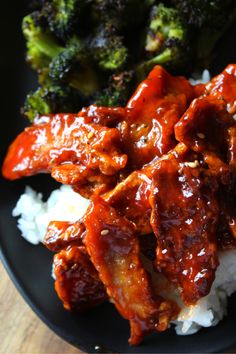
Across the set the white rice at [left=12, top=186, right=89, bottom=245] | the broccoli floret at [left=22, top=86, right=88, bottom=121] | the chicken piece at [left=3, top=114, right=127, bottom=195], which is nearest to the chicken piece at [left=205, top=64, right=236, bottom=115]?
the chicken piece at [left=3, top=114, right=127, bottom=195]

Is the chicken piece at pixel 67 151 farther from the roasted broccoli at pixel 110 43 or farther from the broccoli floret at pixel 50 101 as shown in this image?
the roasted broccoli at pixel 110 43

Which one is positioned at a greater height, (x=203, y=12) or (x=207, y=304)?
(x=203, y=12)

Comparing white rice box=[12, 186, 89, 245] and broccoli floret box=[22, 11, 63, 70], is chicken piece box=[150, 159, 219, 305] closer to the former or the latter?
white rice box=[12, 186, 89, 245]

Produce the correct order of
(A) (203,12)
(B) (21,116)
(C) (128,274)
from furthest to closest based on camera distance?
(B) (21,116) → (A) (203,12) → (C) (128,274)

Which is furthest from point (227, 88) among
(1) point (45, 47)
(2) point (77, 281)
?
(2) point (77, 281)

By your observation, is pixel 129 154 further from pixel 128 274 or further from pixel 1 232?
pixel 1 232

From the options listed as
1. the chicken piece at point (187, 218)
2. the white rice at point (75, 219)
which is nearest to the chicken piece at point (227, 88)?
the chicken piece at point (187, 218)

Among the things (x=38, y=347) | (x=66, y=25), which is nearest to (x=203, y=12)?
(x=66, y=25)
